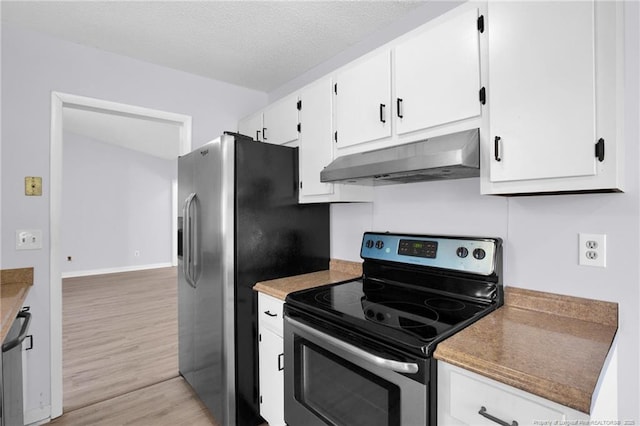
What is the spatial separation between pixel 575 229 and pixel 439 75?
2.76 feet

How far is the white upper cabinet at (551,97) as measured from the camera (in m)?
0.97

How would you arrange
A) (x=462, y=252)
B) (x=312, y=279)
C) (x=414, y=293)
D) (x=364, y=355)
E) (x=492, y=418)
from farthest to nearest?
(x=312, y=279) → (x=414, y=293) → (x=462, y=252) → (x=364, y=355) → (x=492, y=418)

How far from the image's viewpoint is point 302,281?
6.32 ft

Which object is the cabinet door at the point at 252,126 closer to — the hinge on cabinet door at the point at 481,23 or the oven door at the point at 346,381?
the oven door at the point at 346,381

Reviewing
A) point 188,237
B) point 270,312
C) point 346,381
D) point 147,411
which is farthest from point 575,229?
point 147,411

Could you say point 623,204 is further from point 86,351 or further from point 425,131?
point 86,351

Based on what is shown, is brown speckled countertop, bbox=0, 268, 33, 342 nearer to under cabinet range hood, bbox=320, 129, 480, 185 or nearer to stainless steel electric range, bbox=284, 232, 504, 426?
stainless steel electric range, bbox=284, 232, 504, 426

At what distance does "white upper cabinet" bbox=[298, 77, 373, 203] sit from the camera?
6.26 ft

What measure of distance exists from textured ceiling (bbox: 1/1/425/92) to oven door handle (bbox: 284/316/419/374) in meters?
1.75

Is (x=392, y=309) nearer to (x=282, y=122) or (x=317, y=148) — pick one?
(x=317, y=148)

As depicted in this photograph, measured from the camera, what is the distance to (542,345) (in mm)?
1014

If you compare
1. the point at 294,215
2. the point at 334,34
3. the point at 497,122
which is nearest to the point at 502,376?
the point at 497,122

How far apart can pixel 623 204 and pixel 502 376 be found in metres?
0.83

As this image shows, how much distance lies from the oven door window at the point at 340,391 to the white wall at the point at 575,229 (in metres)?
0.79
